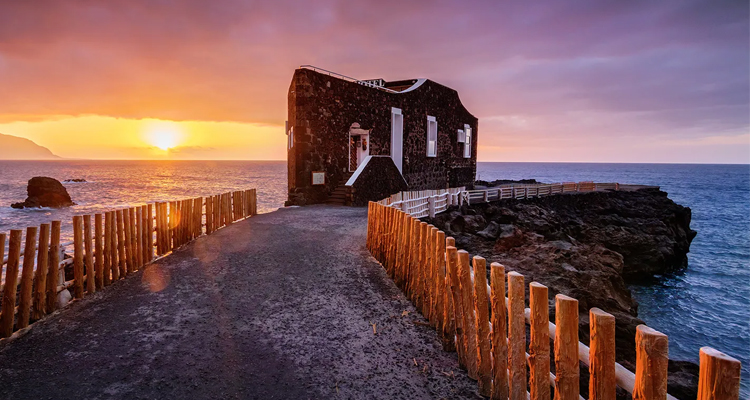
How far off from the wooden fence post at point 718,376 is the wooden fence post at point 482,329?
1807mm

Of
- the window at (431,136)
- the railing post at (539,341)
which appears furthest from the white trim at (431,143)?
the railing post at (539,341)

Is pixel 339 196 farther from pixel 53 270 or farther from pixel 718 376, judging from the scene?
pixel 718 376

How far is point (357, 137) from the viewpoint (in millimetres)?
22156

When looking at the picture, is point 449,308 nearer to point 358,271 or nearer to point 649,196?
point 358,271

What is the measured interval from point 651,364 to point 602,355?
0.34 metres

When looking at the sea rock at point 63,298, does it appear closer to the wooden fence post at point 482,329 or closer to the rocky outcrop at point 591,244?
the wooden fence post at point 482,329

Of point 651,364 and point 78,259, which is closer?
point 651,364

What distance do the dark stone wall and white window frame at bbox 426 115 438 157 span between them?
6969 millimetres

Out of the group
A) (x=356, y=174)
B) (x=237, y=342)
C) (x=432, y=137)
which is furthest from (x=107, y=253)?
(x=432, y=137)

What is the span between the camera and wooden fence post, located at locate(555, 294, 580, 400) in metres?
2.79

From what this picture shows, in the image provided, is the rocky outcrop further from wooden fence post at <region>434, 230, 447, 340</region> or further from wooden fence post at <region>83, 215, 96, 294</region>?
wooden fence post at <region>83, 215, 96, 294</region>

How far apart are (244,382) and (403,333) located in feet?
6.39

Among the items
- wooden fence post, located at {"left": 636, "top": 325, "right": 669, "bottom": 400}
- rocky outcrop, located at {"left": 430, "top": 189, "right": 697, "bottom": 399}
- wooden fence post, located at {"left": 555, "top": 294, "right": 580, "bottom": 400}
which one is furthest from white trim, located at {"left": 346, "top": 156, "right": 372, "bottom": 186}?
wooden fence post, located at {"left": 636, "top": 325, "right": 669, "bottom": 400}

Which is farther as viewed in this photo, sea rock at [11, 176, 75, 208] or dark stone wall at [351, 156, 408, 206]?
sea rock at [11, 176, 75, 208]
